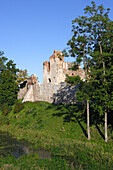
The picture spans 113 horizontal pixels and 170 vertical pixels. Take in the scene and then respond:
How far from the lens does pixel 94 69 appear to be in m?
16.8

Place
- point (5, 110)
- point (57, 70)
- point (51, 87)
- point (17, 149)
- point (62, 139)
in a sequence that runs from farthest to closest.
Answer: point (57, 70) → point (5, 110) → point (51, 87) → point (62, 139) → point (17, 149)

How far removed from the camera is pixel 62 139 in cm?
1638

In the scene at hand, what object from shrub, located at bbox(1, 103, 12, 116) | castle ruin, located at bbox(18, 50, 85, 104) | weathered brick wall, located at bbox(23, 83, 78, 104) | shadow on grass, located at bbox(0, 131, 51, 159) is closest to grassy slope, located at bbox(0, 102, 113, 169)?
shadow on grass, located at bbox(0, 131, 51, 159)

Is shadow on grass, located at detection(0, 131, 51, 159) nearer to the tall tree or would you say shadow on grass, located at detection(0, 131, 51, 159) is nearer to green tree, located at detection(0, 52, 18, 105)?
the tall tree

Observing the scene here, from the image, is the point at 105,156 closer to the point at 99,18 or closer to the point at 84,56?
the point at 84,56

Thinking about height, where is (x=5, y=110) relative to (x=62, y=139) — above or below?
above

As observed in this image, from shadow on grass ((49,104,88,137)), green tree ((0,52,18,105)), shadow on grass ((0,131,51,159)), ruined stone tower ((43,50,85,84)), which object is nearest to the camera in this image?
shadow on grass ((0,131,51,159))

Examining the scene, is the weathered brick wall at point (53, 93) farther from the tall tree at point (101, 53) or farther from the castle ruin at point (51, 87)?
the tall tree at point (101, 53)

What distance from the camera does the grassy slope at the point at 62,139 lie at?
34.9 feet

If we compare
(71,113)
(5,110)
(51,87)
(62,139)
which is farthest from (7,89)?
(62,139)

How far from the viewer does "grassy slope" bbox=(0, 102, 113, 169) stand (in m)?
10.6

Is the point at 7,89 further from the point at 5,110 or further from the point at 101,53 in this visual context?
the point at 101,53

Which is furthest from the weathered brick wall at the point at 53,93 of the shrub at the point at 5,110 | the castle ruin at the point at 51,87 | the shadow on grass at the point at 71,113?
the shrub at the point at 5,110

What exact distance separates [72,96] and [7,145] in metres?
12.9
